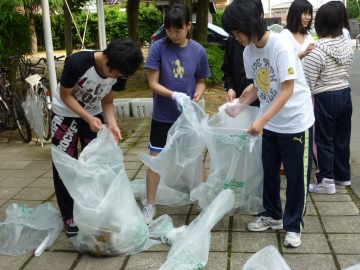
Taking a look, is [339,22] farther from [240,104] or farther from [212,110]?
[212,110]

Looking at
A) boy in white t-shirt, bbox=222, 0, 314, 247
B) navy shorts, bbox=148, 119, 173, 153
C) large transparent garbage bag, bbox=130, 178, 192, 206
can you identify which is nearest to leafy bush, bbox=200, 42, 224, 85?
large transparent garbage bag, bbox=130, 178, 192, 206

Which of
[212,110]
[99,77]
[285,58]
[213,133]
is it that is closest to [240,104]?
[213,133]

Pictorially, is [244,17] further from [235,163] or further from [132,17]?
[132,17]

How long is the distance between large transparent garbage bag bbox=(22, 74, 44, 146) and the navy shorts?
8.62 ft

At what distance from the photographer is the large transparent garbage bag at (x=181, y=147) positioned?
335cm

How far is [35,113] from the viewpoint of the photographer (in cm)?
581

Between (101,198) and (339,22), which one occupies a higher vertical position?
(339,22)

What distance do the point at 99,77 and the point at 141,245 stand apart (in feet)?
3.64

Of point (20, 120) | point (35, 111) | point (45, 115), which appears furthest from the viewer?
point (20, 120)

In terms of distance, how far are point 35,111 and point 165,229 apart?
10.4 feet

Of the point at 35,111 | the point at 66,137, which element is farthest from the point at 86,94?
the point at 35,111

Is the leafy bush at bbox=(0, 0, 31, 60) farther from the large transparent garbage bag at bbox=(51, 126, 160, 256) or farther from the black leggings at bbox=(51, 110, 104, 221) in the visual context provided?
the large transparent garbage bag at bbox=(51, 126, 160, 256)

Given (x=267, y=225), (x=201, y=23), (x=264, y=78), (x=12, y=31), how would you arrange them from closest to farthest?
(x=264, y=78) → (x=267, y=225) → (x=12, y=31) → (x=201, y=23)

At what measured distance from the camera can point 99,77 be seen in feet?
9.95
